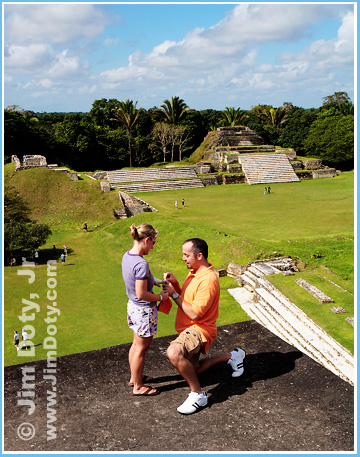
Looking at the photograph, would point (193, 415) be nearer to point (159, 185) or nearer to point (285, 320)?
point (285, 320)

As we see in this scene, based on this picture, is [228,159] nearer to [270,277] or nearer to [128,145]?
[128,145]

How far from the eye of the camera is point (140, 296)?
13.1ft

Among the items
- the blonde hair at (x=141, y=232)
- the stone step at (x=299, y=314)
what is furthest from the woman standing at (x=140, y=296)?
the stone step at (x=299, y=314)

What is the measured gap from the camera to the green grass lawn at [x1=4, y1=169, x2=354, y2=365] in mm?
11188

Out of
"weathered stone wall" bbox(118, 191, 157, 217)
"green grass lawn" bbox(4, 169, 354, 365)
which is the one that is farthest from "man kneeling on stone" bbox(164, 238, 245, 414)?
"weathered stone wall" bbox(118, 191, 157, 217)

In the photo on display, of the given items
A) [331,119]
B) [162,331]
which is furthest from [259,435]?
[331,119]

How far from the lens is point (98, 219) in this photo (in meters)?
22.7

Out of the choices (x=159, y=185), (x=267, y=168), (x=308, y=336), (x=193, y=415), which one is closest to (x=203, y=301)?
(x=193, y=415)

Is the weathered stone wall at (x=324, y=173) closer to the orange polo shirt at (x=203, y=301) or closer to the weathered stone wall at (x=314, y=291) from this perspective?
the weathered stone wall at (x=314, y=291)

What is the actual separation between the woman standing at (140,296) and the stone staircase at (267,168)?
31190mm

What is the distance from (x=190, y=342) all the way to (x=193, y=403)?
1.77ft

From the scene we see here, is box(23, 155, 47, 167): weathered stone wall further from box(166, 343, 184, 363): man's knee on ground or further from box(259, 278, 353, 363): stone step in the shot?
box(166, 343, 184, 363): man's knee on ground

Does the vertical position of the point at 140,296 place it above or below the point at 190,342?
above

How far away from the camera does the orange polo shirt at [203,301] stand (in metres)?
3.99
